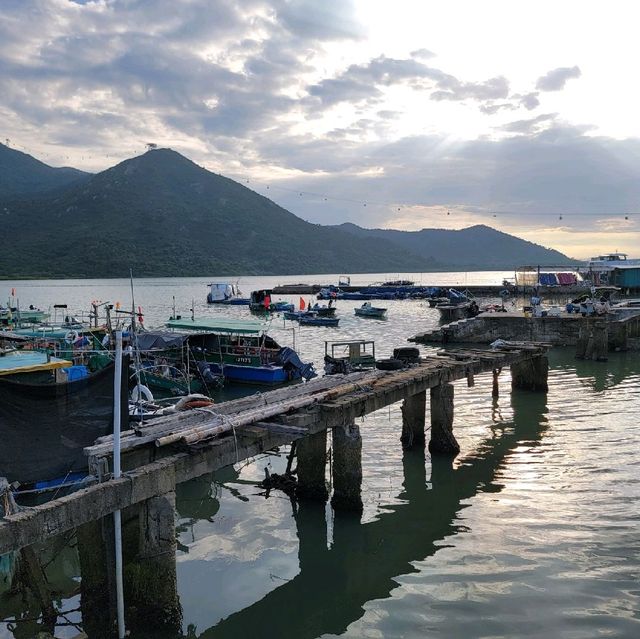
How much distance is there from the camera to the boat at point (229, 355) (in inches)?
1292

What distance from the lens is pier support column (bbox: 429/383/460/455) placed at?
60.8 feet

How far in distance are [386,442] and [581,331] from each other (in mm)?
25656

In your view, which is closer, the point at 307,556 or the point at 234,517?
the point at 307,556

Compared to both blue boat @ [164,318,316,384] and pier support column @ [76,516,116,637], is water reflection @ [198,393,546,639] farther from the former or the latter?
blue boat @ [164,318,316,384]

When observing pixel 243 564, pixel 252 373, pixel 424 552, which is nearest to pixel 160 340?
pixel 252 373

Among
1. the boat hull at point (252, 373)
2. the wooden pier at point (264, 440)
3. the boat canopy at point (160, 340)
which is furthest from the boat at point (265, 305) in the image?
the wooden pier at point (264, 440)

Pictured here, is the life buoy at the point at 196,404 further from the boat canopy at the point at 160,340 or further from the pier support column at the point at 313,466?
the boat canopy at the point at 160,340

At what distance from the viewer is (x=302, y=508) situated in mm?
14641

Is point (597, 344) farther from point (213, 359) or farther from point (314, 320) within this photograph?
point (314, 320)

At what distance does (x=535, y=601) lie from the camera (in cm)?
1034

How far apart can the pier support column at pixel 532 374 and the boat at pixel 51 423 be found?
19553 millimetres

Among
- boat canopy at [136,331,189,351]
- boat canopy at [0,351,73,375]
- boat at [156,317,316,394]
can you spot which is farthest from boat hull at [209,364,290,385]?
boat canopy at [0,351,73,375]

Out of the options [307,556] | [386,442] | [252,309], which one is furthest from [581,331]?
[252,309]

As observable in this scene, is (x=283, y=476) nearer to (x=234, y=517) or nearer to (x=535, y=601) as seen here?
(x=234, y=517)
